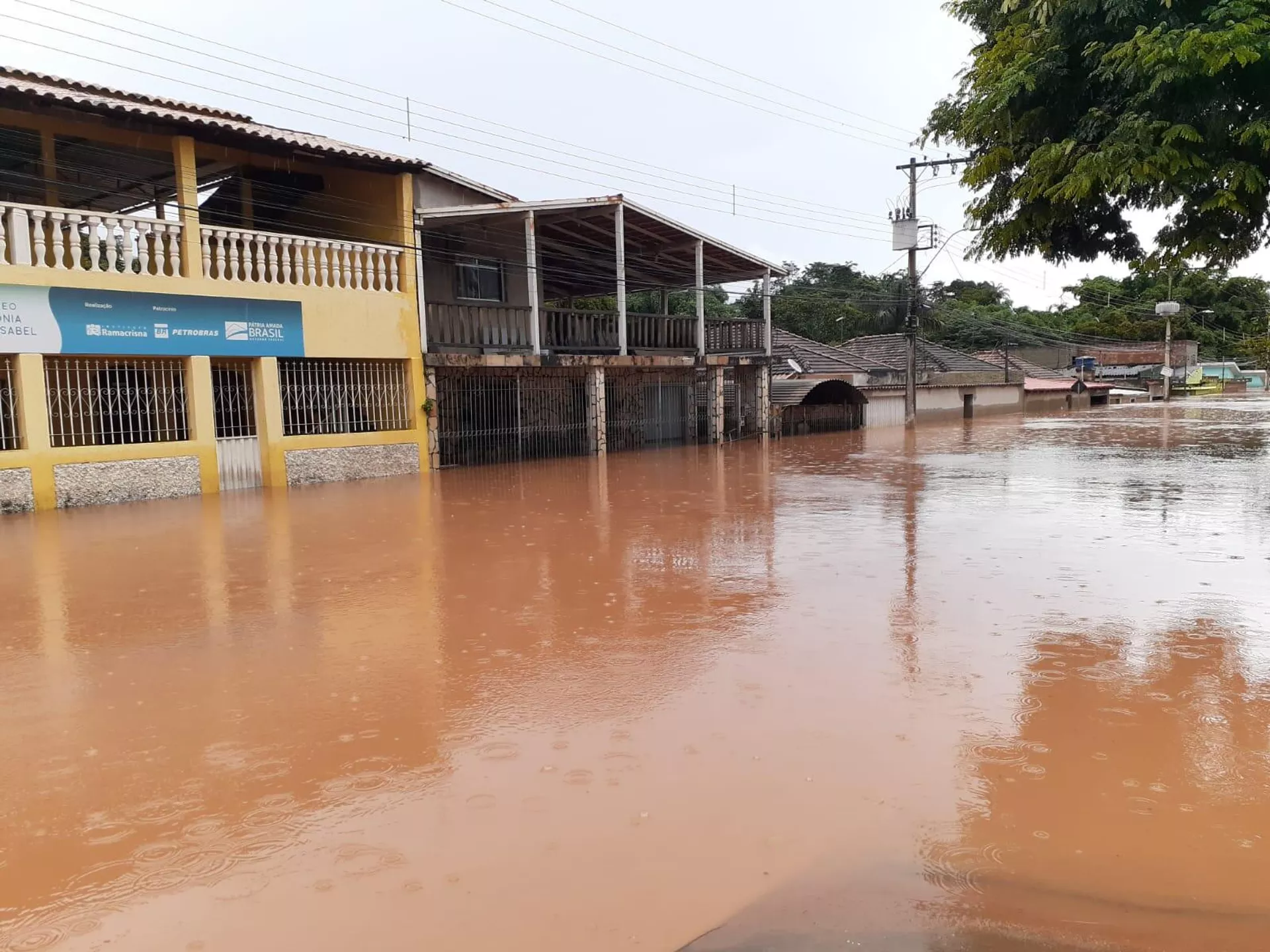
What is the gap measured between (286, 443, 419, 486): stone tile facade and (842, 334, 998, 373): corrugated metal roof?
2563 cm

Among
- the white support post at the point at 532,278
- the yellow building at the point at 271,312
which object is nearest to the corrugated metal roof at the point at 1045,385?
the yellow building at the point at 271,312

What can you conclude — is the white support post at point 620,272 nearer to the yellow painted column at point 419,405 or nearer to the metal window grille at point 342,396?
the yellow painted column at point 419,405

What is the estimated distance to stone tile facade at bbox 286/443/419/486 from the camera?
49.5 feet

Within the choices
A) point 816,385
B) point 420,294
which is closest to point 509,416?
point 420,294

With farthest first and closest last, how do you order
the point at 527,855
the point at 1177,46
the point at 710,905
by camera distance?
the point at 1177,46, the point at 527,855, the point at 710,905

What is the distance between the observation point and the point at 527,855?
3.22 meters

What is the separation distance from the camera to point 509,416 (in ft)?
65.2

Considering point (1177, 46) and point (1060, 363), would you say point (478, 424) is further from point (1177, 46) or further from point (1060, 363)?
point (1060, 363)

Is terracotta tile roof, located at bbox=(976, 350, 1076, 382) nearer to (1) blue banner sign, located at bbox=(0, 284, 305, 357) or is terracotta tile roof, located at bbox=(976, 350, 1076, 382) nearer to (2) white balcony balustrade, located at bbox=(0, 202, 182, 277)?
(1) blue banner sign, located at bbox=(0, 284, 305, 357)

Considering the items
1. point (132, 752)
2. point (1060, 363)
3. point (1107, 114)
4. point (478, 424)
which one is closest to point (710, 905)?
point (132, 752)

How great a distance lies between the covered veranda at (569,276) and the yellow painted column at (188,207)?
157 inches

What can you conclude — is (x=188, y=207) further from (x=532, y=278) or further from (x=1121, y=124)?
(x=1121, y=124)

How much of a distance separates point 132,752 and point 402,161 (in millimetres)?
13443

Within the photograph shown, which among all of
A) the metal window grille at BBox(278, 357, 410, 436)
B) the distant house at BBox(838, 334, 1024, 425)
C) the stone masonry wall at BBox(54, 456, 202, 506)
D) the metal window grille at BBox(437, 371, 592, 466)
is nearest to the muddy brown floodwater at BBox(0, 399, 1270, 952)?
the stone masonry wall at BBox(54, 456, 202, 506)
